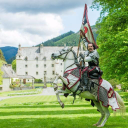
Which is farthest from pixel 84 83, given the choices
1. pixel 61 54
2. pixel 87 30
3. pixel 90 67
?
pixel 87 30

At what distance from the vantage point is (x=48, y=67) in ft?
317

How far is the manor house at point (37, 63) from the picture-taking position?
9469 cm

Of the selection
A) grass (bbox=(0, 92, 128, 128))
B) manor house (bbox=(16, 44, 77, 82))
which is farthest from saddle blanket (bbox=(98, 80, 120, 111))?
manor house (bbox=(16, 44, 77, 82))

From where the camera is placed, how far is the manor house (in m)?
94.7

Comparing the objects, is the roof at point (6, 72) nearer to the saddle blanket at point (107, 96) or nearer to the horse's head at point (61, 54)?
the horse's head at point (61, 54)

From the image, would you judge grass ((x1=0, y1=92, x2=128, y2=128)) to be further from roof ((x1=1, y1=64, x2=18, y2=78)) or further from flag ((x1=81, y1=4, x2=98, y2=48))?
roof ((x1=1, y1=64, x2=18, y2=78))

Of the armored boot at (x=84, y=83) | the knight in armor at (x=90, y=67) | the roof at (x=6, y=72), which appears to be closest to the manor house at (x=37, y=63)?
the roof at (x=6, y=72)

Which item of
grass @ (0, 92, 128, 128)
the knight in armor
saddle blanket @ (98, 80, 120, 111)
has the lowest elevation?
grass @ (0, 92, 128, 128)

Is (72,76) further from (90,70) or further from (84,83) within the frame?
A: (90,70)

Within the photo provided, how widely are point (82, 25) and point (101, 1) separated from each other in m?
17.2

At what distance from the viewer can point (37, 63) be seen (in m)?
96.2

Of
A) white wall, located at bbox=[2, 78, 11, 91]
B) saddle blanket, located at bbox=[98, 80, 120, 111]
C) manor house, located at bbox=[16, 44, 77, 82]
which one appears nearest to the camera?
saddle blanket, located at bbox=[98, 80, 120, 111]

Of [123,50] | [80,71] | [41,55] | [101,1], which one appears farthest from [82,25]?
[41,55]

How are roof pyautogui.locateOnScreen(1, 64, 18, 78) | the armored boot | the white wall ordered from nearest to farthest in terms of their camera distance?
the armored boot
the white wall
roof pyautogui.locateOnScreen(1, 64, 18, 78)
